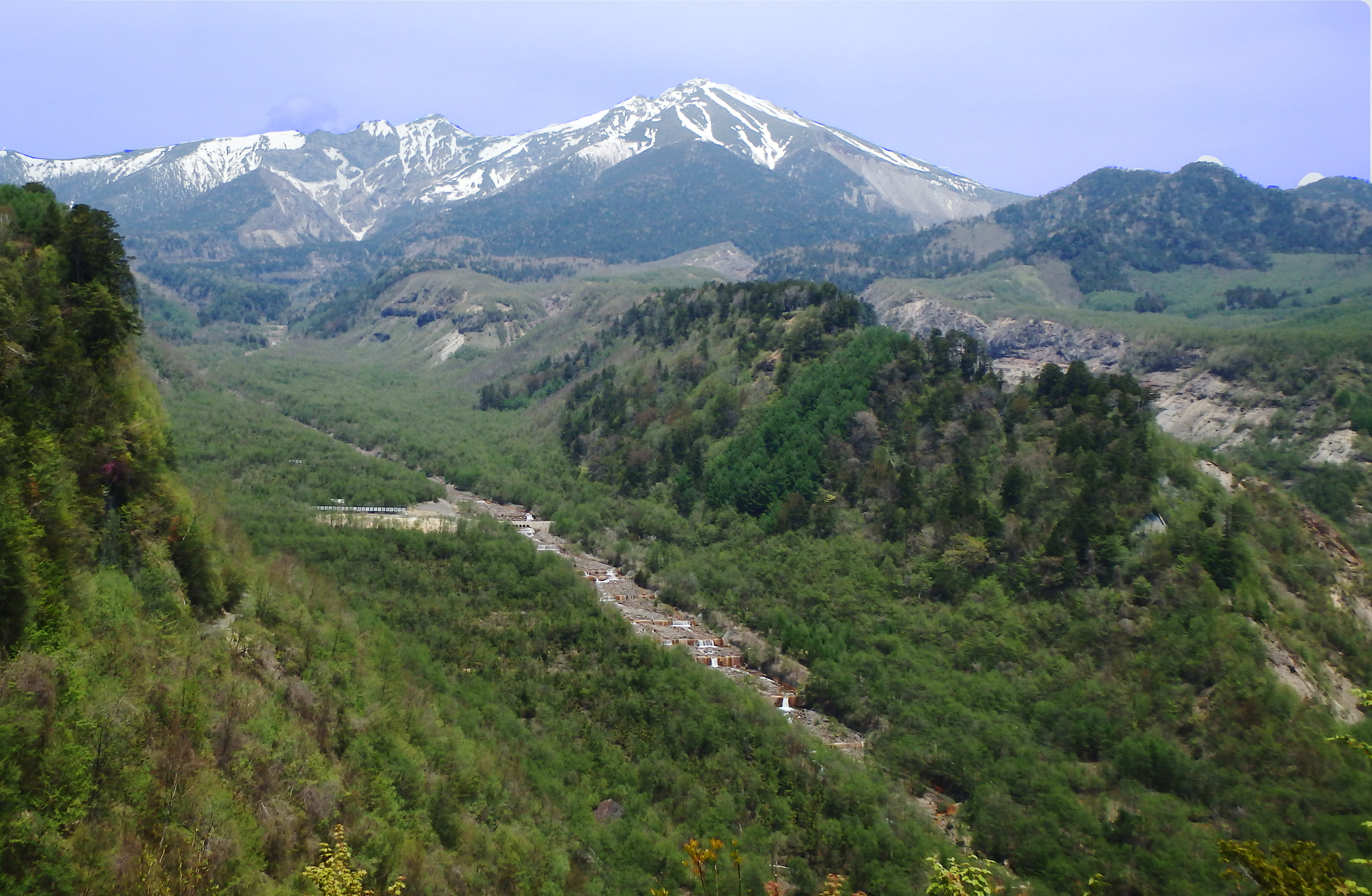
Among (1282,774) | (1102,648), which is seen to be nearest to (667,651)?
(1102,648)

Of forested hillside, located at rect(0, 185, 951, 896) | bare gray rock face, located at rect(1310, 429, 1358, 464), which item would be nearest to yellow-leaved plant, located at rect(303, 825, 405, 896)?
forested hillside, located at rect(0, 185, 951, 896)

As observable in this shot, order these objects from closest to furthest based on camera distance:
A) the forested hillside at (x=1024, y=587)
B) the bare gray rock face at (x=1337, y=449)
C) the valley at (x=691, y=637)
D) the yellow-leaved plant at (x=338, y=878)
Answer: the yellow-leaved plant at (x=338, y=878)
the valley at (x=691, y=637)
the forested hillside at (x=1024, y=587)
the bare gray rock face at (x=1337, y=449)

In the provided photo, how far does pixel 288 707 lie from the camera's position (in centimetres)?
3706

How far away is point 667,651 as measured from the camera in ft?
209

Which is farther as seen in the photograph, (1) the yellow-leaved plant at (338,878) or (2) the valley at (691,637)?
(2) the valley at (691,637)

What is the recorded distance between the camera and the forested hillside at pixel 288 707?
80.9 feet

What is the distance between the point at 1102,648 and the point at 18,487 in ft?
198

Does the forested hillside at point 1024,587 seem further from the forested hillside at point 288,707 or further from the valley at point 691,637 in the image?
the forested hillside at point 288,707

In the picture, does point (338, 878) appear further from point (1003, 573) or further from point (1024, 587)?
point (1003, 573)

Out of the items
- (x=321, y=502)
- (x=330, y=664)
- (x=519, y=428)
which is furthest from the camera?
(x=519, y=428)

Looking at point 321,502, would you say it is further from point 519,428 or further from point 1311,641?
point 1311,641

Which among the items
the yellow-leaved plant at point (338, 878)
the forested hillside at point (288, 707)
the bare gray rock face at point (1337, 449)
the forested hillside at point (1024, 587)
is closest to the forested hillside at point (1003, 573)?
the forested hillside at point (1024, 587)

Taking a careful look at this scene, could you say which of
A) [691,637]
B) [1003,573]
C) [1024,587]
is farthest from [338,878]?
[1003,573]

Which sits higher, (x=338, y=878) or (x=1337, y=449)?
(x=338, y=878)
